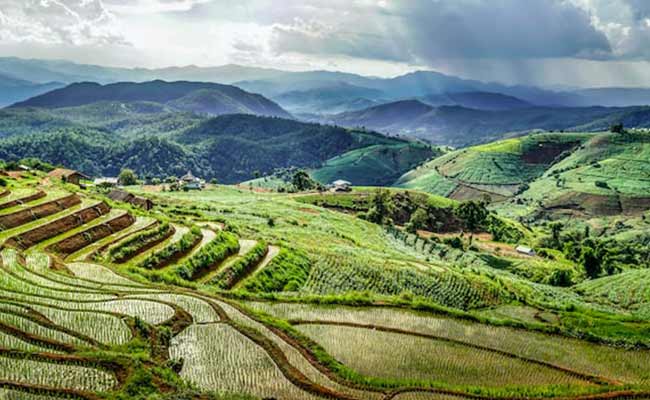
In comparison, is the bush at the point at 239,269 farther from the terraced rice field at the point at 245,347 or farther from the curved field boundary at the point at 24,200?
the curved field boundary at the point at 24,200

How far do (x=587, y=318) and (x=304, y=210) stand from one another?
71.0m

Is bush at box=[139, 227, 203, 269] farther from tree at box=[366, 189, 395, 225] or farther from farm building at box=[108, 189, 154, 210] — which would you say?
tree at box=[366, 189, 395, 225]

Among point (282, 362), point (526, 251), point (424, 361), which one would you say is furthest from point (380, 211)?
point (282, 362)

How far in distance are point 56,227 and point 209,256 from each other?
555 inches

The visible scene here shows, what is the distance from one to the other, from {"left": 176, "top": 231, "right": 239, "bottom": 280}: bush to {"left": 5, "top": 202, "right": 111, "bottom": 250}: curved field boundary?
12.6 m

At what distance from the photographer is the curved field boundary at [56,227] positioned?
41.8 m

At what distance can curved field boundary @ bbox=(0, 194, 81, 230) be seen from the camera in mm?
44438

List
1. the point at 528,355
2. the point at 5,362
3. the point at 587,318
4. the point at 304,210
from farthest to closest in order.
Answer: the point at 304,210 → the point at 587,318 → the point at 528,355 → the point at 5,362

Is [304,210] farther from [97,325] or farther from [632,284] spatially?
[97,325]

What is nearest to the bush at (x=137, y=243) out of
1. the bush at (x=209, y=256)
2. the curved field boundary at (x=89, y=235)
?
the curved field boundary at (x=89, y=235)

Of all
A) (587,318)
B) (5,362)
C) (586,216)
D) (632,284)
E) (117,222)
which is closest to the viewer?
(5,362)

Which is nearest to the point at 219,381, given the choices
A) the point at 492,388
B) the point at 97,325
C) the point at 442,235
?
the point at 97,325

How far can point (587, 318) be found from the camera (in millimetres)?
39906

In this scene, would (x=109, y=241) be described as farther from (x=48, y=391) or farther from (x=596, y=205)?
(x=596, y=205)
